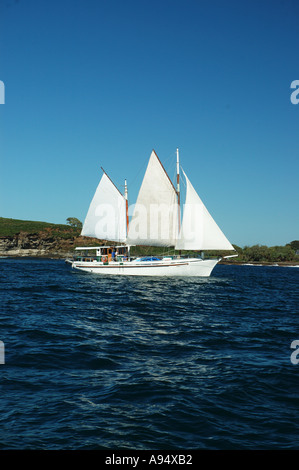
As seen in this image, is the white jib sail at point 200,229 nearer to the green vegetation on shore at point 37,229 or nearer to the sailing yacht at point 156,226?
the sailing yacht at point 156,226

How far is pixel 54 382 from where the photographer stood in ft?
34.1

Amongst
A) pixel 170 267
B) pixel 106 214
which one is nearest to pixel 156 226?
pixel 170 267

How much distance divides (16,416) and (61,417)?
1023mm

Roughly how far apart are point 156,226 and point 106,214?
1106 cm

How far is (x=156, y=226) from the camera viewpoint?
5806 centimetres

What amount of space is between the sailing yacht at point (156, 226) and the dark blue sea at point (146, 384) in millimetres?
32316

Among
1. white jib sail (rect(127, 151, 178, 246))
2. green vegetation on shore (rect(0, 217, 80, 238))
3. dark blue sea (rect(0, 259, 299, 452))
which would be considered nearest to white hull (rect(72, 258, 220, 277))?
white jib sail (rect(127, 151, 178, 246))

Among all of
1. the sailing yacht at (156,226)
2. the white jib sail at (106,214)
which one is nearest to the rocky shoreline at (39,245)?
the white jib sail at (106,214)

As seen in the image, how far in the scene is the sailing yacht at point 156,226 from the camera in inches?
2073

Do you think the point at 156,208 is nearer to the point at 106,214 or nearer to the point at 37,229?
the point at 106,214

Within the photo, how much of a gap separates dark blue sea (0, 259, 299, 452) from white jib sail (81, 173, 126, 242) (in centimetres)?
4396

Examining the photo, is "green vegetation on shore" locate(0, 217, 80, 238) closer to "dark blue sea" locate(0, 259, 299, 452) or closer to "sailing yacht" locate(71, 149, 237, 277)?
"sailing yacht" locate(71, 149, 237, 277)

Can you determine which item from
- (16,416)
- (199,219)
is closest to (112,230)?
(199,219)

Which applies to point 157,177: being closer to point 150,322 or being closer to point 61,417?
point 150,322
